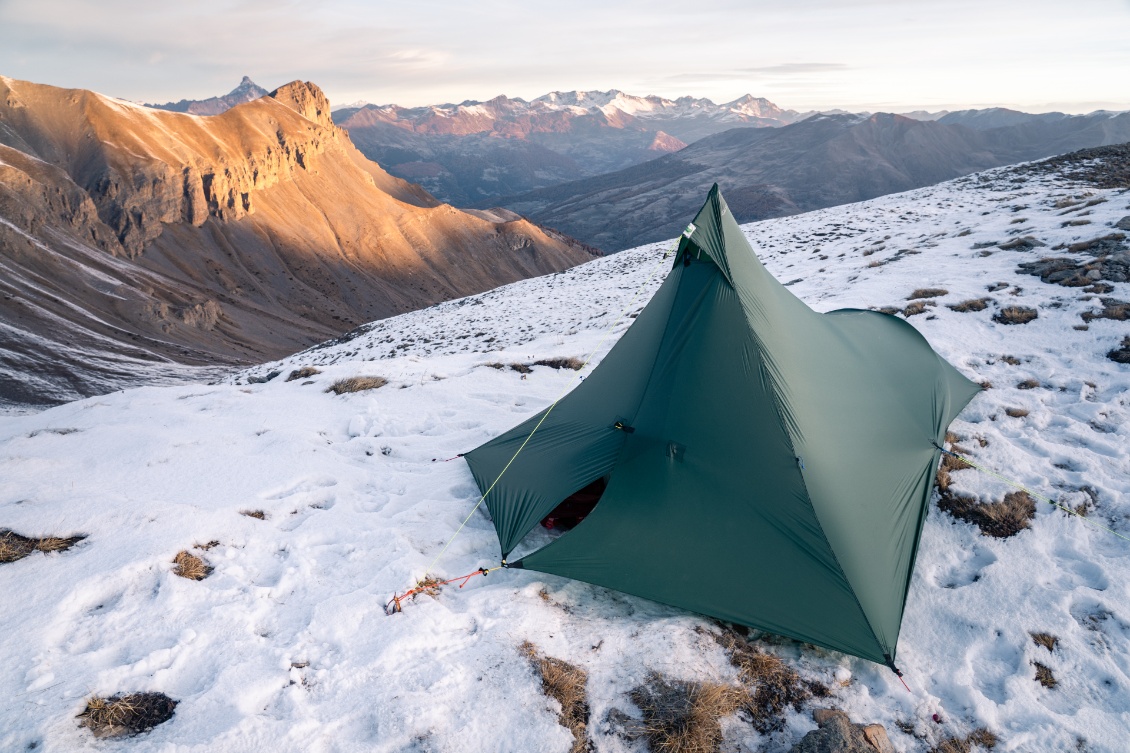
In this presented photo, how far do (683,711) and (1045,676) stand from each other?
3375 mm

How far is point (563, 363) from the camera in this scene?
42.5ft

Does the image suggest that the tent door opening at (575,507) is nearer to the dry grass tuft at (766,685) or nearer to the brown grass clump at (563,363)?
the dry grass tuft at (766,685)

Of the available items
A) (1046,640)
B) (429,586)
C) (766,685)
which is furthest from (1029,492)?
(429,586)

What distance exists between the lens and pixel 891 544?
596 centimetres

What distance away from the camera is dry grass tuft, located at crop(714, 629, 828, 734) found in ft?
15.0

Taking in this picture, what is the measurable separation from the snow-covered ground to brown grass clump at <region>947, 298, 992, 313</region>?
1.21 metres

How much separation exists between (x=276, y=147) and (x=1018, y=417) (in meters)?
136

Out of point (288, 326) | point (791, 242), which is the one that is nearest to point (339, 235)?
point (288, 326)

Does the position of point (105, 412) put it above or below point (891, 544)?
above

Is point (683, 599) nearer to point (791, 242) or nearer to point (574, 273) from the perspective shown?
point (791, 242)

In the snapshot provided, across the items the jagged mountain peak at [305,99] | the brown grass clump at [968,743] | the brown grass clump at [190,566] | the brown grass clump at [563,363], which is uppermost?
the jagged mountain peak at [305,99]

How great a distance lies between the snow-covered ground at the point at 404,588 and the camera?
4.39 metres

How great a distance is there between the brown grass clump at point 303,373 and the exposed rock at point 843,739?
12.6 m

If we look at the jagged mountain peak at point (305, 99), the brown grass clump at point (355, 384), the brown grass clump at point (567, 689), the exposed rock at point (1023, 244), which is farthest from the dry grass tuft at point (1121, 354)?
the jagged mountain peak at point (305, 99)
